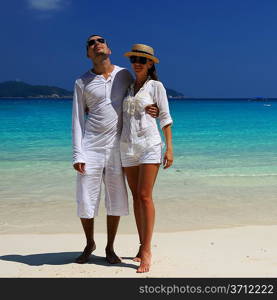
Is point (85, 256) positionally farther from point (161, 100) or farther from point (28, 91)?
point (28, 91)

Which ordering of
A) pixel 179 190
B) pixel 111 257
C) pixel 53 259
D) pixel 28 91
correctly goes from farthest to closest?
pixel 28 91 < pixel 179 190 < pixel 53 259 < pixel 111 257

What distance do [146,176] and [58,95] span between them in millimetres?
180091

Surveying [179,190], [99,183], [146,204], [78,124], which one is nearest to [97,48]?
[78,124]

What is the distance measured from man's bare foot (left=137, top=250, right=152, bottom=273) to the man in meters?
0.41

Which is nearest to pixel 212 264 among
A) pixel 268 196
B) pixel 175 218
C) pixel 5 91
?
pixel 175 218

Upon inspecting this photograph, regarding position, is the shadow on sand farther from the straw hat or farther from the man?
the straw hat

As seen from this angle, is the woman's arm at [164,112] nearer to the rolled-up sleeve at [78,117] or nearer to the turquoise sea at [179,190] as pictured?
the rolled-up sleeve at [78,117]

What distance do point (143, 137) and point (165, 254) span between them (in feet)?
4.16

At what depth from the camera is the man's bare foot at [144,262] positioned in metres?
4.29

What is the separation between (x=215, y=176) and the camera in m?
10.5

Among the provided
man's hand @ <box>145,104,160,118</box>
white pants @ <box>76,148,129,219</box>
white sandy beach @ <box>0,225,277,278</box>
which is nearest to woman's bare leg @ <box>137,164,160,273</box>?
white sandy beach @ <box>0,225,277,278</box>

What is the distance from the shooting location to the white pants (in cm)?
441

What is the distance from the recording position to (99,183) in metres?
4.47

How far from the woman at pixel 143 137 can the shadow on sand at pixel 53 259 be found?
0.45m
